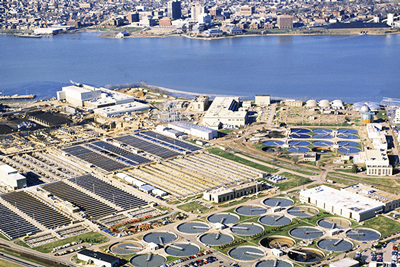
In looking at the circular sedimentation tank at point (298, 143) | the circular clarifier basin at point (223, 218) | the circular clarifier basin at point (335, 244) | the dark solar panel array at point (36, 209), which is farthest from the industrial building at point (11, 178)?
Result: the circular sedimentation tank at point (298, 143)

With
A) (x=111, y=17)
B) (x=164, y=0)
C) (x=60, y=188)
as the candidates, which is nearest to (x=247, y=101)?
(x=60, y=188)

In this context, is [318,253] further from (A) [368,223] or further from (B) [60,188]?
(B) [60,188]

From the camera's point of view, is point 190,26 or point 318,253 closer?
point 318,253

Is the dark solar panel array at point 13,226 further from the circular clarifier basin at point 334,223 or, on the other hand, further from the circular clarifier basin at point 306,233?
the circular clarifier basin at point 334,223

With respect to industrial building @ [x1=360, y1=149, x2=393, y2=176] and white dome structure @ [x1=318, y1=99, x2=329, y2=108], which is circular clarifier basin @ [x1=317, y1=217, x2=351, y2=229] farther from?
white dome structure @ [x1=318, y1=99, x2=329, y2=108]

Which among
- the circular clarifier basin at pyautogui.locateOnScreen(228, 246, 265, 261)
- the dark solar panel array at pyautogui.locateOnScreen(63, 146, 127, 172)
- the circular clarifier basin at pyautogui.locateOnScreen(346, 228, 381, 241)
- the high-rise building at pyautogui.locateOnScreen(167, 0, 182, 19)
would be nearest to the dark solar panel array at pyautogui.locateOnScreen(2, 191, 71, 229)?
the dark solar panel array at pyautogui.locateOnScreen(63, 146, 127, 172)

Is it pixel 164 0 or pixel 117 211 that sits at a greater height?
pixel 164 0
